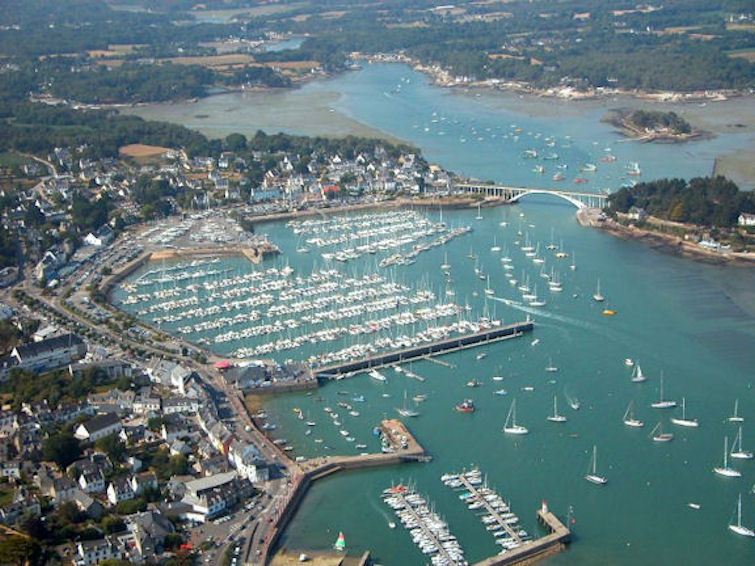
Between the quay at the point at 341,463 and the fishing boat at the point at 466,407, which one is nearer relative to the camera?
the quay at the point at 341,463

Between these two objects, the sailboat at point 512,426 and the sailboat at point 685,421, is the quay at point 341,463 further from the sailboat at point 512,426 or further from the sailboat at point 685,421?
the sailboat at point 685,421

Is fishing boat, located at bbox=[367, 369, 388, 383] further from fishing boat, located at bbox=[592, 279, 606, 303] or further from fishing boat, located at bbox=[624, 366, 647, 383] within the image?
fishing boat, located at bbox=[592, 279, 606, 303]

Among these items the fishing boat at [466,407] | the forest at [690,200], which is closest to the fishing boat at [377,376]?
the fishing boat at [466,407]

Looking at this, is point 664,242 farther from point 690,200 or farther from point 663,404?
point 663,404

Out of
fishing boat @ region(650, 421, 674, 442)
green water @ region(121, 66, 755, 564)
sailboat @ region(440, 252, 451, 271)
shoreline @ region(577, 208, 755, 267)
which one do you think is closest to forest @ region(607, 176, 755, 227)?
shoreline @ region(577, 208, 755, 267)

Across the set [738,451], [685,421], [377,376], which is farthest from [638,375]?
[377,376]

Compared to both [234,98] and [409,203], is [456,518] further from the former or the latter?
[234,98]

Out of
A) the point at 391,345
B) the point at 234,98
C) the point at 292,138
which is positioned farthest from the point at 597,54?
the point at 391,345
